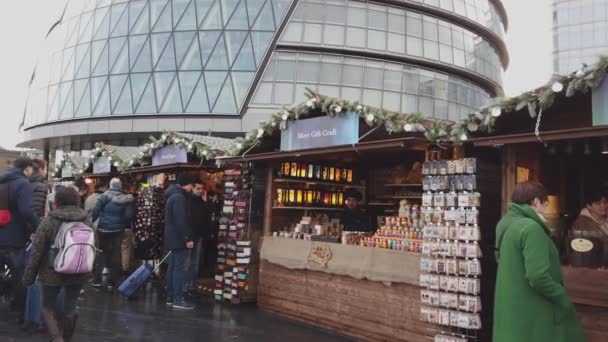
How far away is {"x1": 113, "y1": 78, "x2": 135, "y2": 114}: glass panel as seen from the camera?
30734 mm

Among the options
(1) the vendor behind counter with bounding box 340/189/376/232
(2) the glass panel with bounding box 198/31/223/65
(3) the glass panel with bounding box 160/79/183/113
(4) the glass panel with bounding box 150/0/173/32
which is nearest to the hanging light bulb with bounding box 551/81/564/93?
(1) the vendor behind counter with bounding box 340/189/376/232

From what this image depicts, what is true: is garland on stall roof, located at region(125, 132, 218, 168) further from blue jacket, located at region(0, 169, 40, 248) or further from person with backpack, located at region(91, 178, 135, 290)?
blue jacket, located at region(0, 169, 40, 248)

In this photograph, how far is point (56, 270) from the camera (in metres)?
5.11

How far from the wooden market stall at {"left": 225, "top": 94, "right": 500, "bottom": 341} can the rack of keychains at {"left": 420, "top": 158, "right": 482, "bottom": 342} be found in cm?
3

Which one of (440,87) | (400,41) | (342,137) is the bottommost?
(342,137)

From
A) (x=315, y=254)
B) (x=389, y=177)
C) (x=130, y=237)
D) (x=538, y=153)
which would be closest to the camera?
(x=538, y=153)

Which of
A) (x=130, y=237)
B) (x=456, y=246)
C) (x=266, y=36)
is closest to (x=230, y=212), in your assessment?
(x=130, y=237)

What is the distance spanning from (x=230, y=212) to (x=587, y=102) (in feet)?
20.9

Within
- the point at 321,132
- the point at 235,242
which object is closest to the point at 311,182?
the point at 235,242

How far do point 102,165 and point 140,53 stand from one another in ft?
60.7

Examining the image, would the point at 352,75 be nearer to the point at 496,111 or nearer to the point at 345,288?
the point at 345,288

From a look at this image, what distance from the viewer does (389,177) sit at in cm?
1126

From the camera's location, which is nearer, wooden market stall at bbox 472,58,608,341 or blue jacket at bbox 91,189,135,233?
wooden market stall at bbox 472,58,608,341

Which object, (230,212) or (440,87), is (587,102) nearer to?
(230,212)
